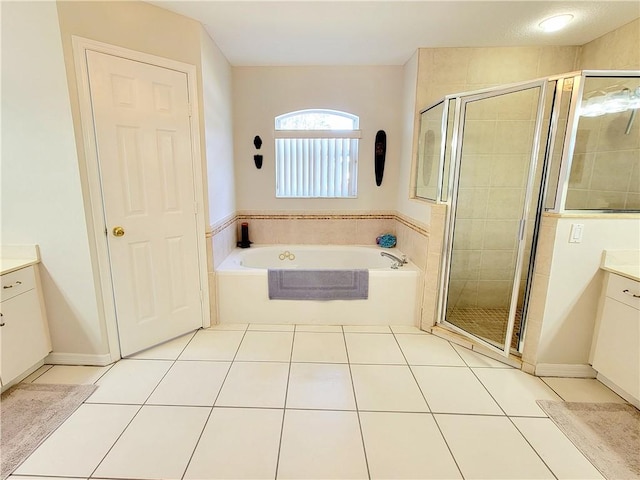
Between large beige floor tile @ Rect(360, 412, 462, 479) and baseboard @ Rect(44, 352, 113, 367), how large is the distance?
1822 millimetres

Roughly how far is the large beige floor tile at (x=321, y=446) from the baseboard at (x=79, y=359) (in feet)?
4.64

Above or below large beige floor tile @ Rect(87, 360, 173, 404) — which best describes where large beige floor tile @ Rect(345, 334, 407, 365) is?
above

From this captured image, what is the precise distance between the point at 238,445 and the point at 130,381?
96 cm

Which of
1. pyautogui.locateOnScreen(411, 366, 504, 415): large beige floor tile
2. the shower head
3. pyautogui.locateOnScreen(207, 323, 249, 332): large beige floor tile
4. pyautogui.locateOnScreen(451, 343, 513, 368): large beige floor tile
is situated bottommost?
pyautogui.locateOnScreen(411, 366, 504, 415): large beige floor tile

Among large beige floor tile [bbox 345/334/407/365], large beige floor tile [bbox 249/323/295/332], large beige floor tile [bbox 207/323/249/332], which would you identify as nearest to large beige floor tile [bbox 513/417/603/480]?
large beige floor tile [bbox 345/334/407/365]

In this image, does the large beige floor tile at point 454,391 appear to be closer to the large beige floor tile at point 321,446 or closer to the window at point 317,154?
the large beige floor tile at point 321,446

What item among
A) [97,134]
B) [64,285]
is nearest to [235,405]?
[64,285]

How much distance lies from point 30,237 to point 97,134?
2.60ft

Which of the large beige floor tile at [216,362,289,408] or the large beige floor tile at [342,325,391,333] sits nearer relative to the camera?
the large beige floor tile at [216,362,289,408]

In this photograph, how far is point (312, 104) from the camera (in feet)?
10.9

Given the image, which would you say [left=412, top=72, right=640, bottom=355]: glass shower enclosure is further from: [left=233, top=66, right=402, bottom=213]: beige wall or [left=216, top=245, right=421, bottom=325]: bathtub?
[left=233, top=66, right=402, bottom=213]: beige wall

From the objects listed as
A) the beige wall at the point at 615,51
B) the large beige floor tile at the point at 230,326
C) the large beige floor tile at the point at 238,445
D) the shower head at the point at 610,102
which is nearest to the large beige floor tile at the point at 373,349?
the large beige floor tile at the point at 238,445

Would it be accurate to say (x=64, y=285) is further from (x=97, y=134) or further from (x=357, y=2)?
(x=357, y=2)

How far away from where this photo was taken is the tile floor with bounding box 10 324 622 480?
1.44 metres
